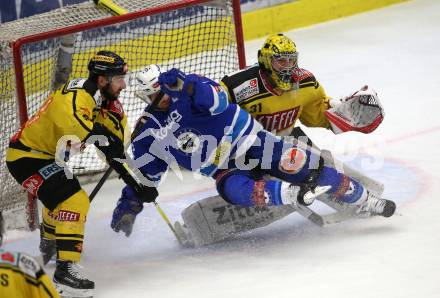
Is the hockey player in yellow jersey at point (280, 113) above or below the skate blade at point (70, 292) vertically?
above

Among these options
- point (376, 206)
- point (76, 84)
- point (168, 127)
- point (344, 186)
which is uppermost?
point (76, 84)

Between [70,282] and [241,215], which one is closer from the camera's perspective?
[70,282]

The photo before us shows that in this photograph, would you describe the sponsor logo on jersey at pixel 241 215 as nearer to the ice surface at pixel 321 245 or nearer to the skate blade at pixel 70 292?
the ice surface at pixel 321 245

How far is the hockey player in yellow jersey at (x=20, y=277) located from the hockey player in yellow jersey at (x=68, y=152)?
127cm

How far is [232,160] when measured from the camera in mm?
4801

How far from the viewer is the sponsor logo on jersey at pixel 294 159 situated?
478 cm

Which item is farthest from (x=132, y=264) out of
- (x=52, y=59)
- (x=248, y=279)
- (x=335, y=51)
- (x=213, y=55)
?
(x=335, y=51)

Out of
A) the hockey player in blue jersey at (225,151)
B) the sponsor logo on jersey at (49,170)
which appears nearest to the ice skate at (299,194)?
the hockey player in blue jersey at (225,151)

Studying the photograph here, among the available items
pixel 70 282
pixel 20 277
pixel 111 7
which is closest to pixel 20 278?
pixel 20 277

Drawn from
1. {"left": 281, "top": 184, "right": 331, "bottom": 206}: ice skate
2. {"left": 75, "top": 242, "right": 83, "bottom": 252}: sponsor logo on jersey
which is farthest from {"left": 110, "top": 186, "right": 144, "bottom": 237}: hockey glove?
{"left": 281, "top": 184, "right": 331, "bottom": 206}: ice skate

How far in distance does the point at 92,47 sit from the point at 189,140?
4.26 ft

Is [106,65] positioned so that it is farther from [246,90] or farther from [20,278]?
[20,278]

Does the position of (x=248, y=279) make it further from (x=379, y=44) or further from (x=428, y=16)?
(x=428, y=16)

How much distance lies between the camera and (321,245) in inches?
188
